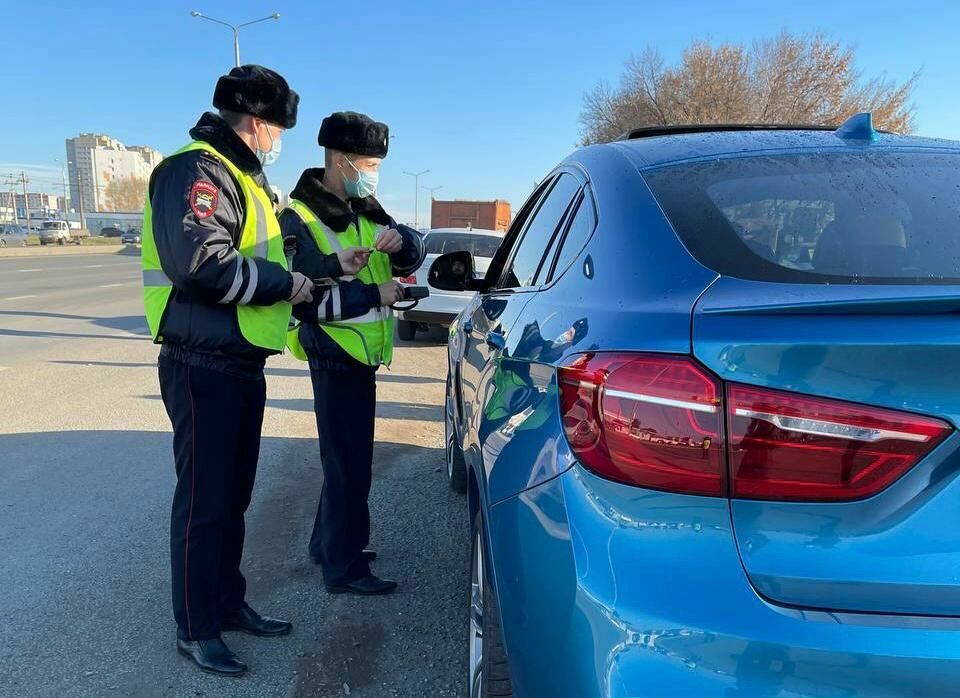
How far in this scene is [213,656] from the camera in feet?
8.57

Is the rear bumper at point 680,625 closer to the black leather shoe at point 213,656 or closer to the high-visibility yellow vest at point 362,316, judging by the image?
the black leather shoe at point 213,656

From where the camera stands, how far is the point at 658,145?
6.80 feet

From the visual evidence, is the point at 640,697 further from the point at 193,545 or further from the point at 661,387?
the point at 193,545

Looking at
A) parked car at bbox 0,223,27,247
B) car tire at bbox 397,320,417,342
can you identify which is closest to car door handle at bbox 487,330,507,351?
car tire at bbox 397,320,417,342

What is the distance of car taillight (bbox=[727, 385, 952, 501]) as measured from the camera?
3.63ft

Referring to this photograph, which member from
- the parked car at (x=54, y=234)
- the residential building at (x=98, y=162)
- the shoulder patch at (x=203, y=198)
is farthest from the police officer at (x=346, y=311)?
the residential building at (x=98, y=162)

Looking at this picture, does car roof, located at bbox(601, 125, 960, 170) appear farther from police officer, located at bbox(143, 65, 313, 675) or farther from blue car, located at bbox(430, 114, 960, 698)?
police officer, located at bbox(143, 65, 313, 675)

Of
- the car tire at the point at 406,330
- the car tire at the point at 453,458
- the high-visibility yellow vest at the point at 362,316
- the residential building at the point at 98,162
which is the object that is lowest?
the car tire at the point at 406,330

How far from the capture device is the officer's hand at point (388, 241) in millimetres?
3105

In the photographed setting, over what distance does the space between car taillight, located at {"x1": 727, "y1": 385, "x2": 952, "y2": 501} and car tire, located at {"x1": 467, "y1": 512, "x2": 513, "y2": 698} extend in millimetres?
792

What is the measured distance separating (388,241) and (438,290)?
6.16 metres

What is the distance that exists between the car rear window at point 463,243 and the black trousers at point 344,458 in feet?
25.0

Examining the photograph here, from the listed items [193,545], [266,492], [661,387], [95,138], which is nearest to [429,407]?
[266,492]

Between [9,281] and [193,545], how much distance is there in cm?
2048
